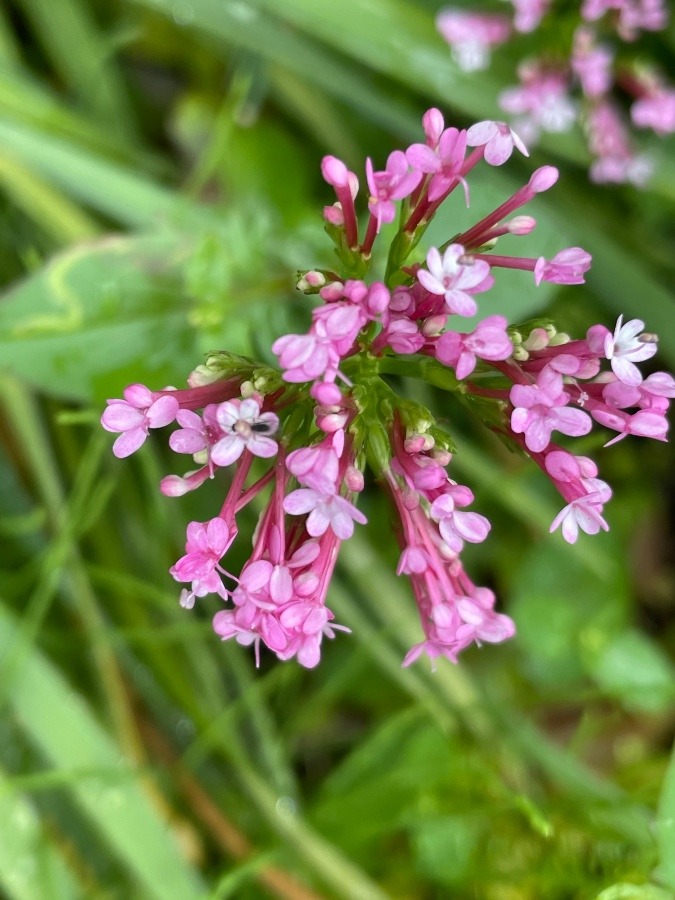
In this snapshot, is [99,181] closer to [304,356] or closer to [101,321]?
[101,321]

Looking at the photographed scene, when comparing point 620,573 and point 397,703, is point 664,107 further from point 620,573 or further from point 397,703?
point 397,703

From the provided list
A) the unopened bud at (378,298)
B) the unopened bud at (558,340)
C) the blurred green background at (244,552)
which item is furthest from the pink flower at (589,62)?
the unopened bud at (378,298)

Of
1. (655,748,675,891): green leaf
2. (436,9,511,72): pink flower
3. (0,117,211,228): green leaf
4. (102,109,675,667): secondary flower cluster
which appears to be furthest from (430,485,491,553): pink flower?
(436,9,511,72): pink flower

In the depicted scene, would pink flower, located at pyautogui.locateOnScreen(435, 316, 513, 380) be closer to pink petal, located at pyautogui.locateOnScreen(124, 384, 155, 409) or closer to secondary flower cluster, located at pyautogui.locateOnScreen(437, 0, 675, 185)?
pink petal, located at pyautogui.locateOnScreen(124, 384, 155, 409)

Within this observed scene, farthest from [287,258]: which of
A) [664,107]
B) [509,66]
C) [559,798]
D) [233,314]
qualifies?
[559,798]

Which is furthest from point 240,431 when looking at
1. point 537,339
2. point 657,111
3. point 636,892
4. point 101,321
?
point 657,111

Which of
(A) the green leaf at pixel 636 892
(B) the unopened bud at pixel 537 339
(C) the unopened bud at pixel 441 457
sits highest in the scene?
(B) the unopened bud at pixel 537 339

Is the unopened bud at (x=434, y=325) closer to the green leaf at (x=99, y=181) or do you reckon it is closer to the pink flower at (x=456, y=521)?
the pink flower at (x=456, y=521)
